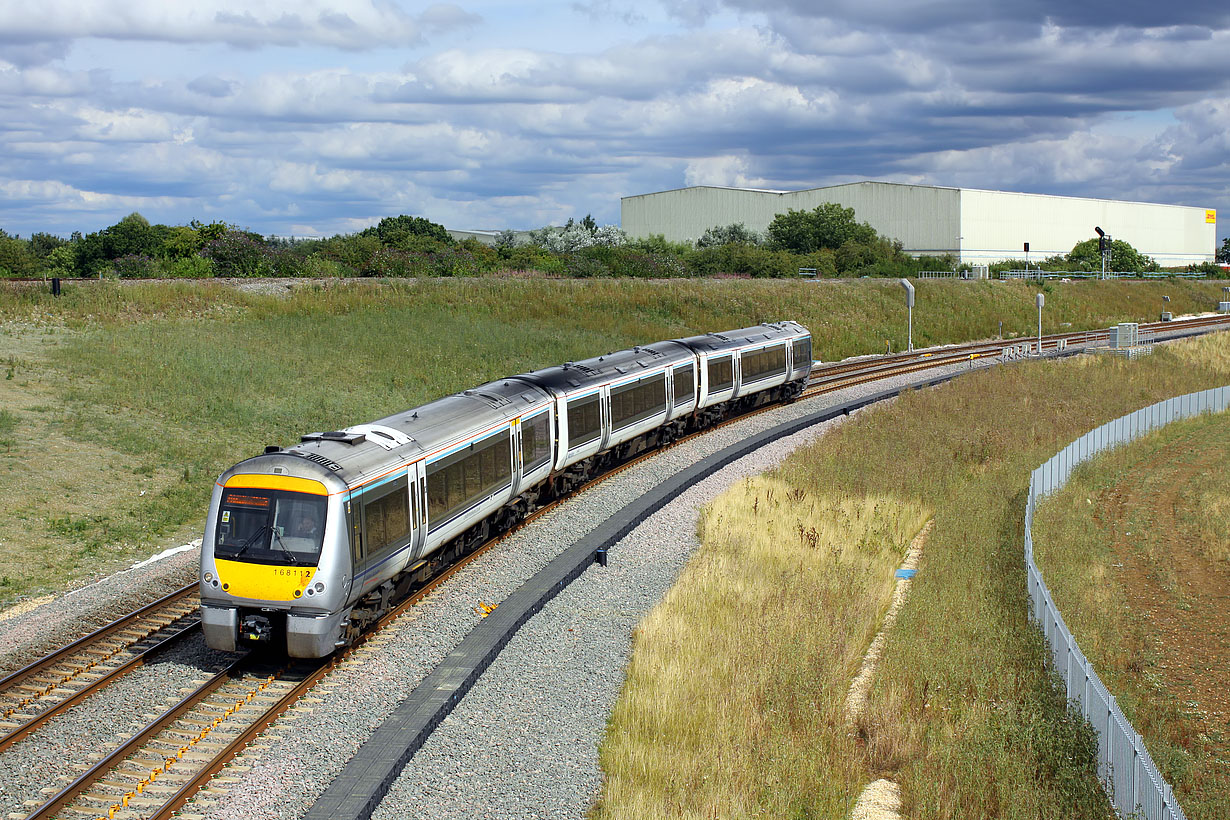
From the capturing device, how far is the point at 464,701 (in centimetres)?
1255

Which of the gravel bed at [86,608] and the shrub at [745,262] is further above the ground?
the shrub at [745,262]

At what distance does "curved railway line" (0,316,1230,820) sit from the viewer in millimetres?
10242

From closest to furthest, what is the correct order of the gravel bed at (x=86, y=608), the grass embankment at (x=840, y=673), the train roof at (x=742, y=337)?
the grass embankment at (x=840, y=673) → the gravel bed at (x=86, y=608) → the train roof at (x=742, y=337)

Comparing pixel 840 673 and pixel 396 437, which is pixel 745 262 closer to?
pixel 396 437

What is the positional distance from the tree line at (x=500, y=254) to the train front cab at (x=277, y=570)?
126 ft

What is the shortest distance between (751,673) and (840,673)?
1.34 metres

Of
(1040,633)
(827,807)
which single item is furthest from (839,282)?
(827,807)

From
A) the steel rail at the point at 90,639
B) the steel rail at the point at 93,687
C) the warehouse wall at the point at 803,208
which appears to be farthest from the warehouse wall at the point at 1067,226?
the steel rail at the point at 93,687

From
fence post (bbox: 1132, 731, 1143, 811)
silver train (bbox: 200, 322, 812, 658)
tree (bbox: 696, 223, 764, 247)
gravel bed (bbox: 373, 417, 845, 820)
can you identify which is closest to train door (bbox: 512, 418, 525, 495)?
silver train (bbox: 200, 322, 812, 658)

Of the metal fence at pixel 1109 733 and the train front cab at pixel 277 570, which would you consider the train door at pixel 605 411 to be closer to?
the metal fence at pixel 1109 733

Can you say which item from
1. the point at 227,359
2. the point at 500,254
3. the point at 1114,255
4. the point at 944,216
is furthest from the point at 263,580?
the point at 1114,255

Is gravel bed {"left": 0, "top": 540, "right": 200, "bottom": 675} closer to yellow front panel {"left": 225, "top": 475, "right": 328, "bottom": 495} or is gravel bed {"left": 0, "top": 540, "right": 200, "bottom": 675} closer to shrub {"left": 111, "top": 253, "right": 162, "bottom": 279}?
yellow front panel {"left": 225, "top": 475, "right": 328, "bottom": 495}

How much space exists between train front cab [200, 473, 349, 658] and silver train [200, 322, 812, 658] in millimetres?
15

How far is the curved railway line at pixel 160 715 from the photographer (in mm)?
10242
